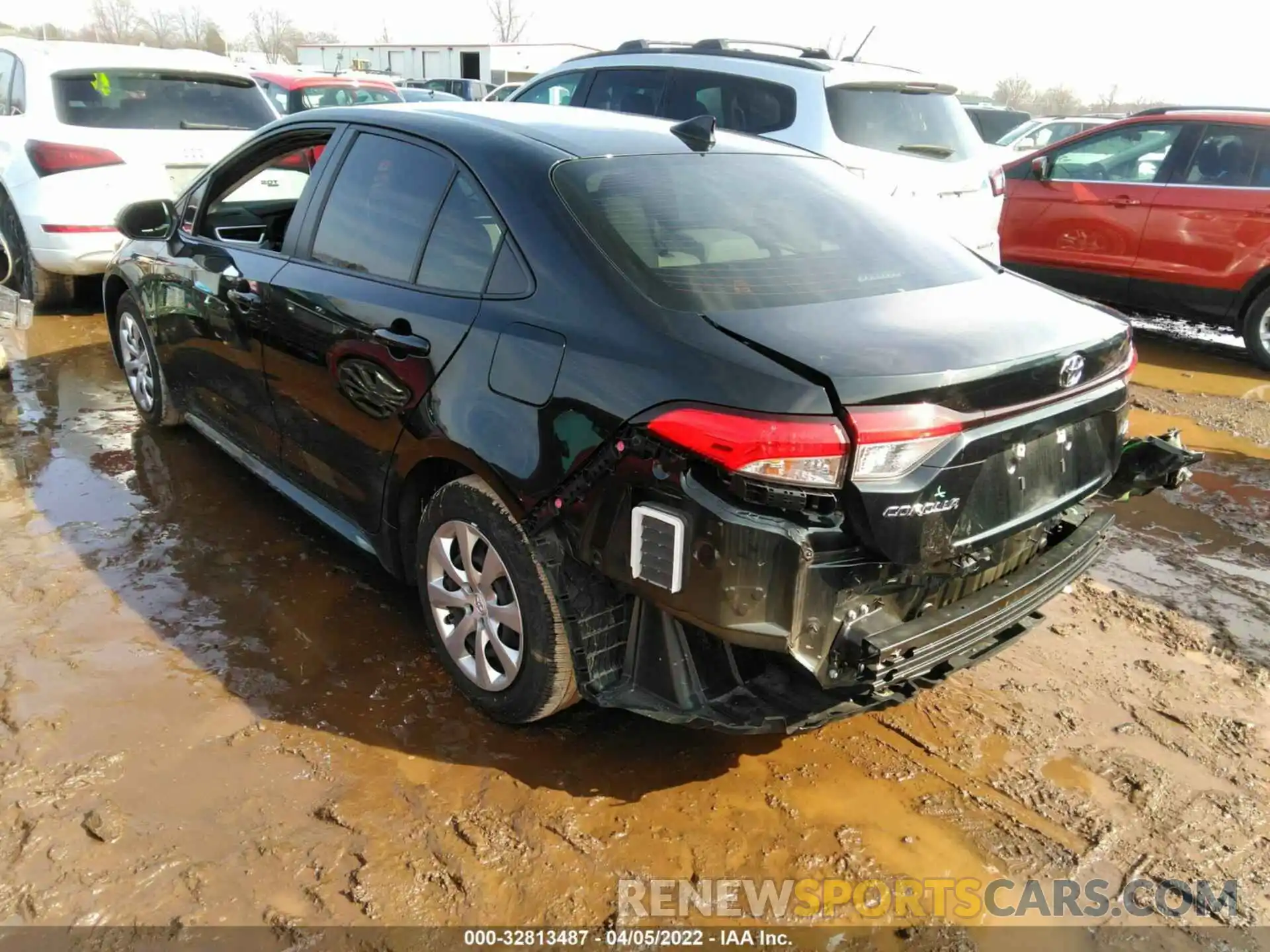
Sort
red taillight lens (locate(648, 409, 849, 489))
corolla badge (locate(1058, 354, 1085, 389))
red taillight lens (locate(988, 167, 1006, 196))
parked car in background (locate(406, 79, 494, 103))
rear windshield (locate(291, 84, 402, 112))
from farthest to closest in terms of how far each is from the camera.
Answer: parked car in background (locate(406, 79, 494, 103))
rear windshield (locate(291, 84, 402, 112))
red taillight lens (locate(988, 167, 1006, 196))
corolla badge (locate(1058, 354, 1085, 389))
red taillight lens (locate(648, 409, 849, 489))

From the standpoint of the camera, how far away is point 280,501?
14.1 ft

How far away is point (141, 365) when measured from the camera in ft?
16.1

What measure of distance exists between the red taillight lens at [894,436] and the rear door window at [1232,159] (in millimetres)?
6212

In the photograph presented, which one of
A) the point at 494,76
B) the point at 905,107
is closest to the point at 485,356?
the point at 905,107

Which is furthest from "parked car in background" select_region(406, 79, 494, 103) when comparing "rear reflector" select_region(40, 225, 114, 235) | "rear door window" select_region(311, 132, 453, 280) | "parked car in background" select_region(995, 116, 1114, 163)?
"rear door window" select_region(311, 132, 453, 280)

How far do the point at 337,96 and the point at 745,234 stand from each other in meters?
13.8

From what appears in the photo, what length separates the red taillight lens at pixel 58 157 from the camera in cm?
629

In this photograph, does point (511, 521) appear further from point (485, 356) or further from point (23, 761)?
point (23, 761)

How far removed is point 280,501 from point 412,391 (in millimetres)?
1801

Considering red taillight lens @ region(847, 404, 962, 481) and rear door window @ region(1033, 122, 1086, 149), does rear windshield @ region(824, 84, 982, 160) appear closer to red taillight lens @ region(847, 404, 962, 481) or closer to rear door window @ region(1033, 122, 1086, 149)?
red taillight lens @ region(847, 404, 962, 481)

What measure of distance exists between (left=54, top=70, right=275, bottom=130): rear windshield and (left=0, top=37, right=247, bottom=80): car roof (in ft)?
0.15

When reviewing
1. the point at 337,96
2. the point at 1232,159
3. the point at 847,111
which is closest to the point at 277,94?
the point at 337,96

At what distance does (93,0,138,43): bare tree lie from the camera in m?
73.1

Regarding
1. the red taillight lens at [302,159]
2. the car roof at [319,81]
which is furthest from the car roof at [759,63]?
the car roof at [319,81]
